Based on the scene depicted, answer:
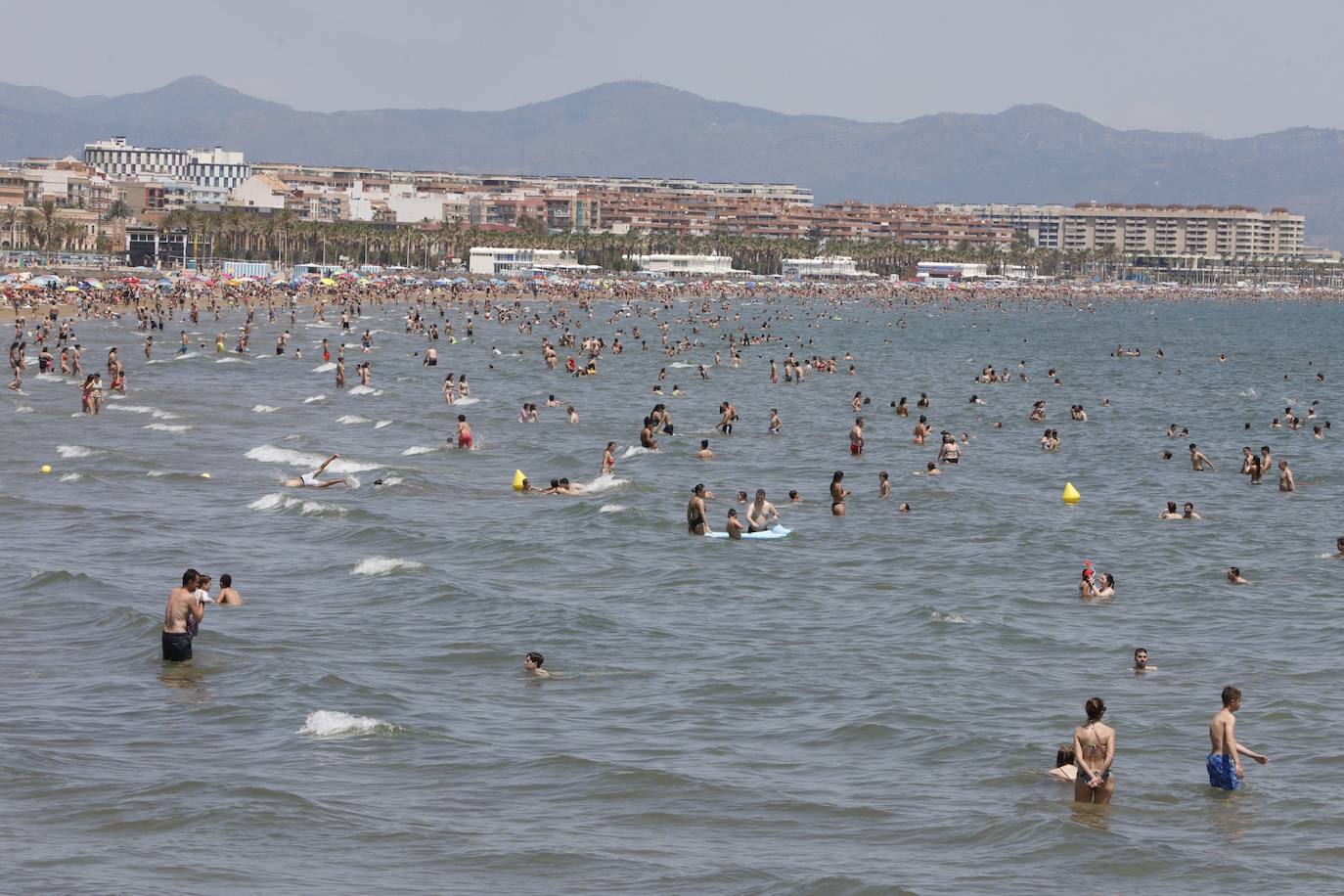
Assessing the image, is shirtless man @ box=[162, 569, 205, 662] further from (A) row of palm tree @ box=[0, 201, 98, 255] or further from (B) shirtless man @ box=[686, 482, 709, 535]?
(A) row of palm tree @ box=[0, 201, 98, 255]

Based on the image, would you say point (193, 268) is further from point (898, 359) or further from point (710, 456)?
point (710, 456)

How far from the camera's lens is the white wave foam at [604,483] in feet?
119

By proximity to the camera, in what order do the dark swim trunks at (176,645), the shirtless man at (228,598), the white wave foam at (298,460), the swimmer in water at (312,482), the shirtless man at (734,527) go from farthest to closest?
the white wave foam at (298,460) → the swimmer in water at (312,482) → the shirtless man at (734,527) → the shirtless man at (228,598) → the dark swim trunks at (176,645)

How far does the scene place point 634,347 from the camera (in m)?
88.4

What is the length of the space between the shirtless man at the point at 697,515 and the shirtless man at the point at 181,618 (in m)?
11.9

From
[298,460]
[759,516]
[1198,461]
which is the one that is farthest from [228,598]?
[1198,461]

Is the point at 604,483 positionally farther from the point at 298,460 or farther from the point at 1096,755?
the point at 1096,755

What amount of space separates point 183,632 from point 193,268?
442ft

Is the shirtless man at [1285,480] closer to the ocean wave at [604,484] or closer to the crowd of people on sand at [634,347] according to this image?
the crowd of people on sand at [634,347]

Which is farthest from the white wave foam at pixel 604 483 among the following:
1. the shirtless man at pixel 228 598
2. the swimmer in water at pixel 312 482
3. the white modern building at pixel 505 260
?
the white modern building at pixel 505 260

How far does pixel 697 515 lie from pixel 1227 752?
50.6 feet

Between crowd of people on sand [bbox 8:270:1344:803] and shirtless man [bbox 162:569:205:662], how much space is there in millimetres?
20

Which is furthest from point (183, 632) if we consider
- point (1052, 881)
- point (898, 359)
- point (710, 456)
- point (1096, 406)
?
point (898, 359)

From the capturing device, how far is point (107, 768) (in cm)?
1661
